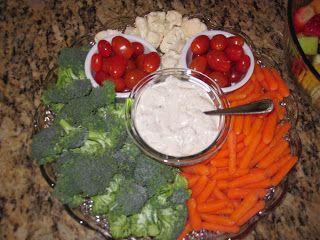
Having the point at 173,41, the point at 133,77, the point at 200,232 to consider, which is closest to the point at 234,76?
the point at 173,41

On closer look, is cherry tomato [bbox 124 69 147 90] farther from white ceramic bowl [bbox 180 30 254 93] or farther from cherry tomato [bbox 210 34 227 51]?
cherry tomato [bbox 210 34 227 51]

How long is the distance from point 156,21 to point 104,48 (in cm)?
31

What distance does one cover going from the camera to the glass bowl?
4.84ft

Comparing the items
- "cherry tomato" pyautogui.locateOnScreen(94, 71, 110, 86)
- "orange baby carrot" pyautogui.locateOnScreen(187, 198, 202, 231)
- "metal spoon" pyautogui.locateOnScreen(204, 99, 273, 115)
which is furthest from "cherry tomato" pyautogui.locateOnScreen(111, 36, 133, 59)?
"orange baby carrot" pyautogui.locateOnScreen(187, 198, 202, 231)

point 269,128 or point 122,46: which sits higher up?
point 122,46

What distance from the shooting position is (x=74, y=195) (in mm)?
1460

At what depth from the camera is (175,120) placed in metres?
1.52

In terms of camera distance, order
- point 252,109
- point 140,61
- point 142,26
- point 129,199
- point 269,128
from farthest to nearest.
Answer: point 142,26, point 140,61, point 269,128, point 252,109, point 129,199

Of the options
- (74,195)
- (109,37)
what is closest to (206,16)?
(109,37)

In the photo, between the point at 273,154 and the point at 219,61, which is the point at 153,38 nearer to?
the point at 219,61

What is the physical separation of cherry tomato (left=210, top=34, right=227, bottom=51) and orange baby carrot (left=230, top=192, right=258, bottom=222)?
2.10ft

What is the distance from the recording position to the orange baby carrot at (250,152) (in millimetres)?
1560

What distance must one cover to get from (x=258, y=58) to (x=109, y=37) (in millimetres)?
696

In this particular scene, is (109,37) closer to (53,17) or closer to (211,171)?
(53,17)
